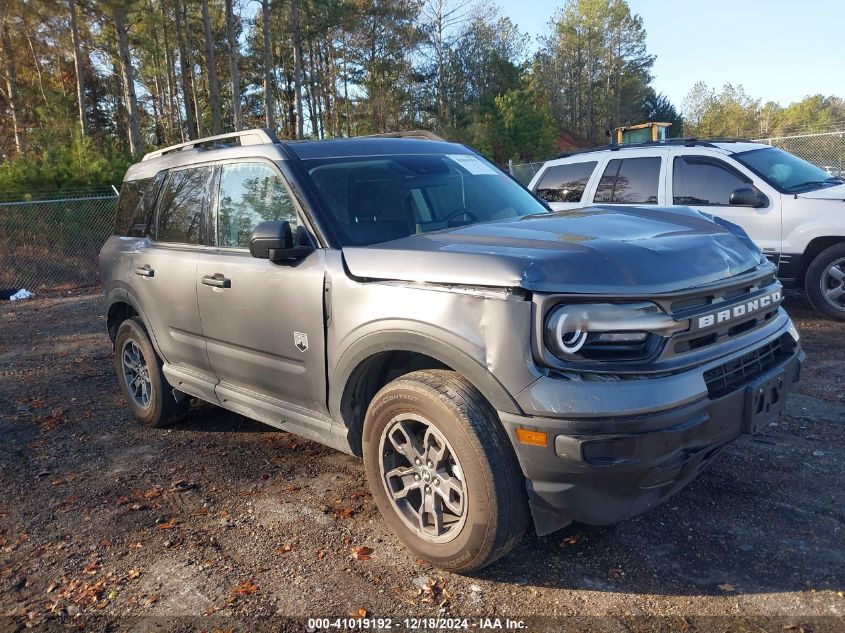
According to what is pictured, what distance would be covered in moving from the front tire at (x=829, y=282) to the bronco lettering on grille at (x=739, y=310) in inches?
178

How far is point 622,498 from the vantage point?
8.50ft

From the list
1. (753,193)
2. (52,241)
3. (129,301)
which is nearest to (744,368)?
(129,301)

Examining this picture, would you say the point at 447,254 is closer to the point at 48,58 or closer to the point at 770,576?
the point at 770,576

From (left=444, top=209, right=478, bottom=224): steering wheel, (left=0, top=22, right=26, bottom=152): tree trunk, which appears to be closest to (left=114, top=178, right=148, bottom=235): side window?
(left=444, top=209, right=478, bottom=224): steering wheel

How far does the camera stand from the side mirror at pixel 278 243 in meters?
3.36

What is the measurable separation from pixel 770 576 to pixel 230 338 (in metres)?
3.04

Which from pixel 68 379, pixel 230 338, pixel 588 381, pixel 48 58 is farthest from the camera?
pixel 48 58

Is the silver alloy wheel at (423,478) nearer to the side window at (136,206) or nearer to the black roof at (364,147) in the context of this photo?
the black roof at (364,147)

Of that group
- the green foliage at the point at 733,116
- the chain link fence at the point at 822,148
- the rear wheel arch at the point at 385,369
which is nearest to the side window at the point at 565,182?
the rear wheel arch at the point at 385,369

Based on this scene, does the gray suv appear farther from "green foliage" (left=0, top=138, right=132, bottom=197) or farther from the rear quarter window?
"green foliage" (left=0, top=138, right=132, bottom=197)

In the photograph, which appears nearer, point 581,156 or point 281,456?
point 281,456

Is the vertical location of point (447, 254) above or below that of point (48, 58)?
below

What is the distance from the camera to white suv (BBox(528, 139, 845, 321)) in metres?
7.13

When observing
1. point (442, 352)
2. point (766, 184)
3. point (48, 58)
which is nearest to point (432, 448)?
point (442, 352)
